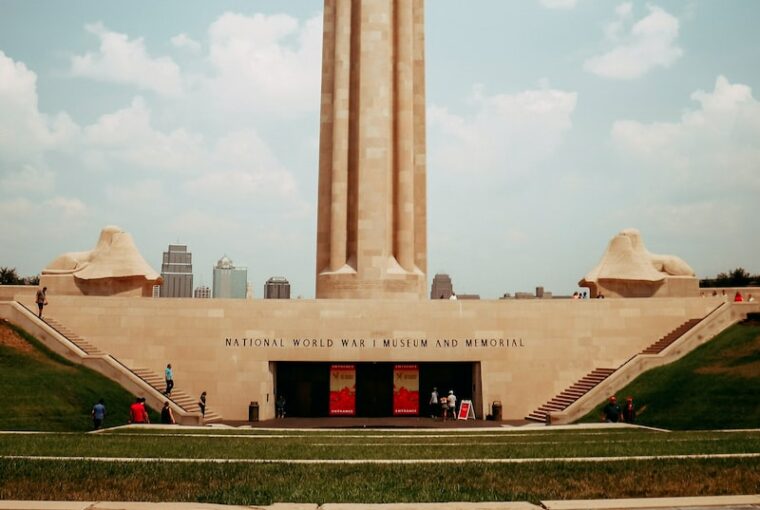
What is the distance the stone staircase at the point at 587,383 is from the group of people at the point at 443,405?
4.06m

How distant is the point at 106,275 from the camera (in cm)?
4400

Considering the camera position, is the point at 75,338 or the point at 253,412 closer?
the point at 253,412

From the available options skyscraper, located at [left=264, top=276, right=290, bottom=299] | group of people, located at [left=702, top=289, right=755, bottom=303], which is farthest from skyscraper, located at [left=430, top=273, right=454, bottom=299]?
group of people, located at [left=702, top=289, right=755, bottom=303]

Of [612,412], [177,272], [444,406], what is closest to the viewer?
[612,412]

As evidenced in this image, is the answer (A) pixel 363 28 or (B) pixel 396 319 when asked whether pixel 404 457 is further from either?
(A) pixel 363 28

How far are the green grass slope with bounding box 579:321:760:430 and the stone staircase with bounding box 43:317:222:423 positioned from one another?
60.6ft

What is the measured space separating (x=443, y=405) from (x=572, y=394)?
22.5ft

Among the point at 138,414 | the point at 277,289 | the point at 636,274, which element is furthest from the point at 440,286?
the point at 138,414

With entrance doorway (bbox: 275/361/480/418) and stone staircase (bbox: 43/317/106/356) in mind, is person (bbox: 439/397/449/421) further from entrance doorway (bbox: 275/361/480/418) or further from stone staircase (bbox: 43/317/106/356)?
stone staircase (bbox: 43/317/106/356)

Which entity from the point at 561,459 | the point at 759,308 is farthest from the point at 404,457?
the point at 759,308

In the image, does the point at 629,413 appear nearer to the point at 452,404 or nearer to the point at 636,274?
the point at 452,404

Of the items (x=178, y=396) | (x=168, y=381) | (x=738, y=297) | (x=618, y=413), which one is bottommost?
(x=618, y=413)

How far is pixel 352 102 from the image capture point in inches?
1748

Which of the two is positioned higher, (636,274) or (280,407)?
(636,274)
